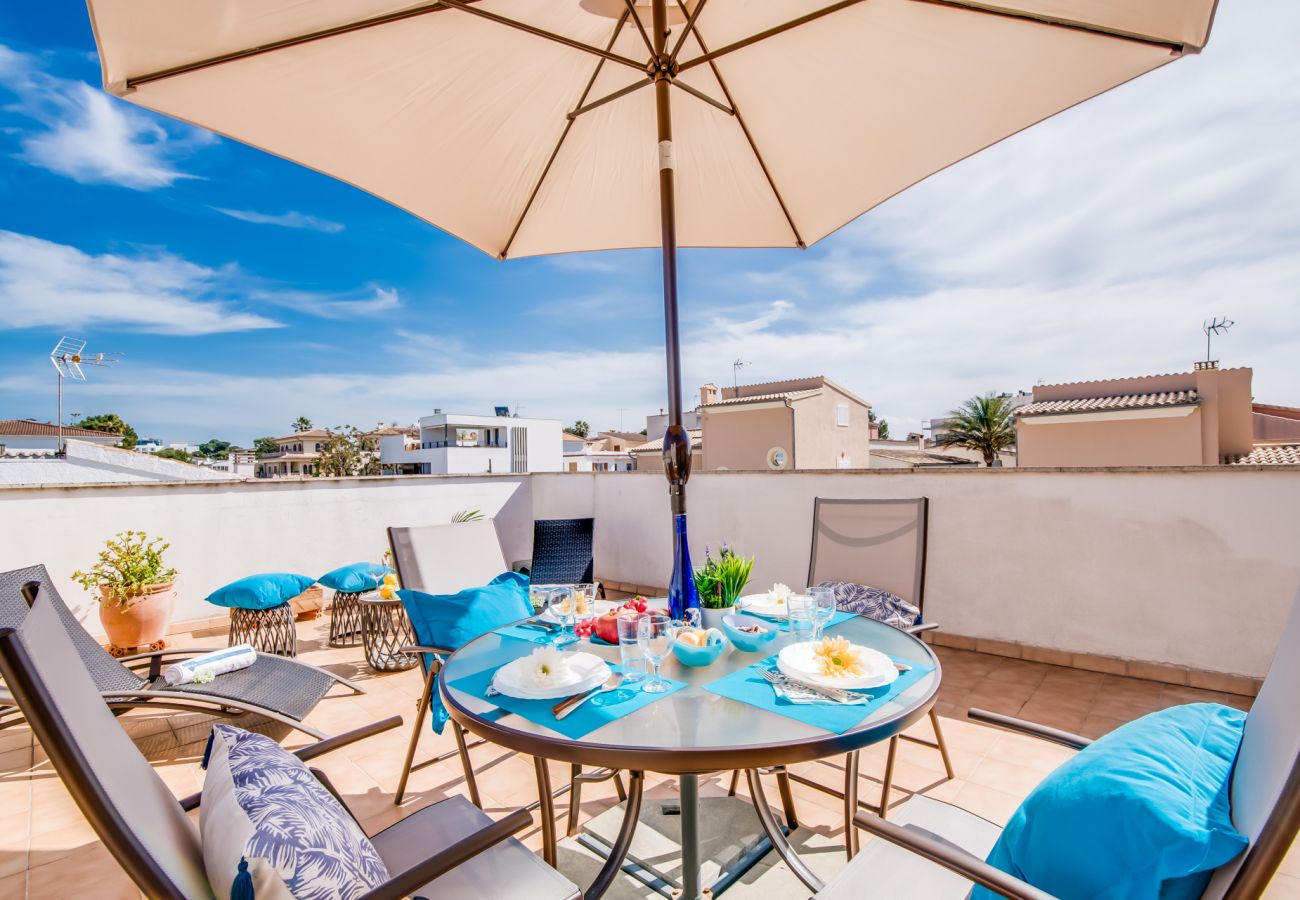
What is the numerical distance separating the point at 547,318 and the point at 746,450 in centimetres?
1173

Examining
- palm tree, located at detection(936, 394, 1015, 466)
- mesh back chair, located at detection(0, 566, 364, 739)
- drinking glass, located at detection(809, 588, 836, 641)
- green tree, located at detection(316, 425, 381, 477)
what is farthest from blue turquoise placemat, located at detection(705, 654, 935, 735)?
green tree, located at detection(316, 425, 381, 477)

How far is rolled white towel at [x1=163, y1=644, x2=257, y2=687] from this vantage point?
2502 mm

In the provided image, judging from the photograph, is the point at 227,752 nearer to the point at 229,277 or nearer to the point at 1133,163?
the point at 1133,163

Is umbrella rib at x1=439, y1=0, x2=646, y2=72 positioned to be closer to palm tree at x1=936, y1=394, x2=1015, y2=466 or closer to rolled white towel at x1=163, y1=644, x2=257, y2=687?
rolled white towel at x1=163, y1=644, x2=257, y2=687

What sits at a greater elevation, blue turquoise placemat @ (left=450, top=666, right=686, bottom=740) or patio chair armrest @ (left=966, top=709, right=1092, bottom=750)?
blue turquoise placemat @ (left=450, top=666, right=686, bottom=740)

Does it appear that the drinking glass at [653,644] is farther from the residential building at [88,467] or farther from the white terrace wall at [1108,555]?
the residential building at [88,467]

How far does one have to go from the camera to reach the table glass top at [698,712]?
→ 108 cm

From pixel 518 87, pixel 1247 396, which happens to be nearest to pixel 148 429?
pixel 518 87

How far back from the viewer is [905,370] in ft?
57.7

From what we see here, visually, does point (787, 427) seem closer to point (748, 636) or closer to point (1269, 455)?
point (1269, 455)

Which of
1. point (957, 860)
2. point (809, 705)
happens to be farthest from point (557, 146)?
point (957, 860)

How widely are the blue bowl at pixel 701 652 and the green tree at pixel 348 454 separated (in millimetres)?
28836

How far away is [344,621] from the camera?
14.0ft

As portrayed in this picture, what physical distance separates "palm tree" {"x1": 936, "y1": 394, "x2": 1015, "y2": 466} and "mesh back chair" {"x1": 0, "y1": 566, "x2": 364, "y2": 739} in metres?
24.2
